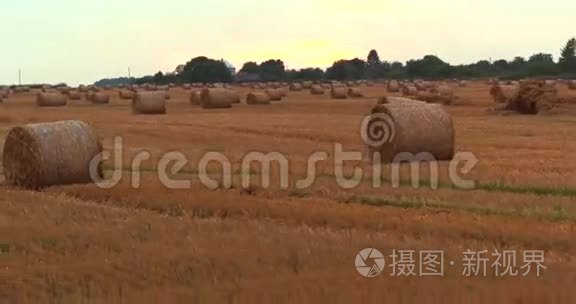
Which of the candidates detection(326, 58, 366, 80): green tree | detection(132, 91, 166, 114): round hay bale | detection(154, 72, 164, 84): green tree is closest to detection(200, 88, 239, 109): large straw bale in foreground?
detection(132, 91, 166, 114): round hay bale

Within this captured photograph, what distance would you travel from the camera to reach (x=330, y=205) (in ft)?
36.3

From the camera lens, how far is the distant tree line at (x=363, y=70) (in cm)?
10950

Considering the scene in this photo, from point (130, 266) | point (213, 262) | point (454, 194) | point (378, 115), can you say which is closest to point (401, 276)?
point (213, 262)

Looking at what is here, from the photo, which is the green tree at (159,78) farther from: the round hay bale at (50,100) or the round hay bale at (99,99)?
the round hay bale at (50,100)

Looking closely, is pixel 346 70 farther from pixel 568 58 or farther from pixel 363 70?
pixel 568 58

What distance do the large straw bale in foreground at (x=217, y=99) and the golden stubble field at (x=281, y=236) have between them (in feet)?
73.2

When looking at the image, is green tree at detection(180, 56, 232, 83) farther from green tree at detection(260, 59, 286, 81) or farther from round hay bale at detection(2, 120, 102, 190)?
round hay bale at detection(2, 120, 102, 190)

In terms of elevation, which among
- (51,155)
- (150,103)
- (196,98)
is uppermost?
(51,155)

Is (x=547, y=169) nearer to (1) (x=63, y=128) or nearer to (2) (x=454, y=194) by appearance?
(2) (x=454, y=194)

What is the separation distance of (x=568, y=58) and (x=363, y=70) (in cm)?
3615

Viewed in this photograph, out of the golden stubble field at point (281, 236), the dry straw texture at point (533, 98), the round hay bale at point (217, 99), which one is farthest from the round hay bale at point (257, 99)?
the golden stubble field at point (281, 236)

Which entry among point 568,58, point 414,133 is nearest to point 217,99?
point 414,133

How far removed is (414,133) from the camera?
1683cm

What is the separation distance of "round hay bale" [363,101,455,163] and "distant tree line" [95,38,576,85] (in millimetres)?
83457
